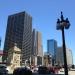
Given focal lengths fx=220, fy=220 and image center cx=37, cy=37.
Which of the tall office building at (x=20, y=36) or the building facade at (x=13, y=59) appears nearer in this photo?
the building facade at (x=13, y=59)

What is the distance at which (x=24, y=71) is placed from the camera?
2958cm

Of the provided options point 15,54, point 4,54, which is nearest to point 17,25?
point 4,54

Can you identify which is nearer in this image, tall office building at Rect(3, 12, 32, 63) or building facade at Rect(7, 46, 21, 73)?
building facade at Rect(7, 46, 21, 73)

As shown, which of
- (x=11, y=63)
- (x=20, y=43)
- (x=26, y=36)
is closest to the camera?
(x=11, y=63)

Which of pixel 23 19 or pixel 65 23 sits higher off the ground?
pixel 23 19

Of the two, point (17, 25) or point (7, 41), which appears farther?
point (17, 25)

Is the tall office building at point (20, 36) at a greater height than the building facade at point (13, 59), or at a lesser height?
greater

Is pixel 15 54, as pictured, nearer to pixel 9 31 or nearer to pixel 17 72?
pixel 17 72

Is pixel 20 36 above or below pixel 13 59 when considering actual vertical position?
above

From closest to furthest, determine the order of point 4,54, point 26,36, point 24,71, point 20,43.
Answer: point 24,71, point 4,54, point 20,43, point 26,36

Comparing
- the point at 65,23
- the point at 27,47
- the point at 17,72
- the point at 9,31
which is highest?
the point at 9,31

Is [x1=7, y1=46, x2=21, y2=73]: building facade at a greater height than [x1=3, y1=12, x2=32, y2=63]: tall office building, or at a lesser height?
lesser

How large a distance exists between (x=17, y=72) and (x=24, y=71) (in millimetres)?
976

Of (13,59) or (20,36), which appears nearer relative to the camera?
(13,59)
